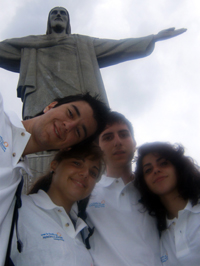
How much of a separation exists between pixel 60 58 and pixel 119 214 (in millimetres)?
4141

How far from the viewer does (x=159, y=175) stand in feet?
5.97

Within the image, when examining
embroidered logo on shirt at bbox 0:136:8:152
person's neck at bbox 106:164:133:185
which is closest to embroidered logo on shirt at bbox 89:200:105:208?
person's neck at bbox 106:164:133:185

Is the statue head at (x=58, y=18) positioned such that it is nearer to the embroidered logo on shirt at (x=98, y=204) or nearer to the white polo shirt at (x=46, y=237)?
the embroidered logo on shirt at (x=98, y=204)

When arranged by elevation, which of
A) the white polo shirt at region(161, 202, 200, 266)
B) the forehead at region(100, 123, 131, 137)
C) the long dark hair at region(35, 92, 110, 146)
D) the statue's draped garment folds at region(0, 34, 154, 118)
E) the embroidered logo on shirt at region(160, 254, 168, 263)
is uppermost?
the statue's draped garment folds at region(0, 34, 154, 118)

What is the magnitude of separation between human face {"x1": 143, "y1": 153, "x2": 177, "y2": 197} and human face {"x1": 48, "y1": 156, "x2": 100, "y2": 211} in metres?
0.44

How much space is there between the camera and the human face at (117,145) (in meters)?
2.01

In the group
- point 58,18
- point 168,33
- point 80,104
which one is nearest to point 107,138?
point 80,104

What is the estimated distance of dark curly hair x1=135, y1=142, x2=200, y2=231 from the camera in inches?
69.9

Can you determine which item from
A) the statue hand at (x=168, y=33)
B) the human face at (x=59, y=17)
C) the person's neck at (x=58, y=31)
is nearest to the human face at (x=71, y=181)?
the statue hand at (x=168, y=33)

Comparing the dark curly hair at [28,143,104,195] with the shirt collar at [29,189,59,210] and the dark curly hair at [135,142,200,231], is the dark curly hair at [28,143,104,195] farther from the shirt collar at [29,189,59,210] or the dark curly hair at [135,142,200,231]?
the dark curly hair at [135,142,200,231]

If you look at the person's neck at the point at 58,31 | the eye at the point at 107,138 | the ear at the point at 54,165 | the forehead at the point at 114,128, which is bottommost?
the ear at the point at 54,165

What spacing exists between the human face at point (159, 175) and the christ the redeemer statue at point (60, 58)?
2872mm

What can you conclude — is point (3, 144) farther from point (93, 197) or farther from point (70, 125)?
point (93, 197)

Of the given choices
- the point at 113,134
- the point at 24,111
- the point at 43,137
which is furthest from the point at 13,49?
the point at 43,137
